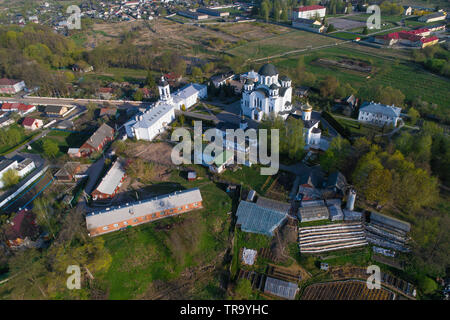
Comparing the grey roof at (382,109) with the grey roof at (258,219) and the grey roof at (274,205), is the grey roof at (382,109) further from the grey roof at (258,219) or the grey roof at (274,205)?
the grey roof at (258,219)

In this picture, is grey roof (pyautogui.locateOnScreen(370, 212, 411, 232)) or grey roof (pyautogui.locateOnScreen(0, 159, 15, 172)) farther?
grey roof (pyautogui.locateOnScreen(0, 159, 15, 172))

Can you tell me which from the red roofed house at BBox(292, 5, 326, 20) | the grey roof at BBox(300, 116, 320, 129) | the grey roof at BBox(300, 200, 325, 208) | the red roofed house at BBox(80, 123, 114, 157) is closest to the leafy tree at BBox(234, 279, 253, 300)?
the grey roof at BBox(300, 200, 325, 208)

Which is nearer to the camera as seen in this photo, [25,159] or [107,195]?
[107,195]

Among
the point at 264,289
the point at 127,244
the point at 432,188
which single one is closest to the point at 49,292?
the point at 127,244

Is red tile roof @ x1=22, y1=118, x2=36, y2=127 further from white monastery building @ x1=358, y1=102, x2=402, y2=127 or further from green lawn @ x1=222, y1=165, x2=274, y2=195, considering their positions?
white monastery building @ x1=358, y1=102, x2=402, y2=127

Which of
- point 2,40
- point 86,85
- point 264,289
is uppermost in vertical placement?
point 2,40

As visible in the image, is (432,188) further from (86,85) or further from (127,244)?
(86,85)
